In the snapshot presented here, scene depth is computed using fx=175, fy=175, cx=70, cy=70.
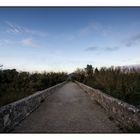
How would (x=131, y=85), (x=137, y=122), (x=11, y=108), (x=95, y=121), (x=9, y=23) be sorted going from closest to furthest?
(x=137, y=122) → (x=11, y=108) → (x=95, y=121) → (x=131, y=85) → (x=9, y=23)

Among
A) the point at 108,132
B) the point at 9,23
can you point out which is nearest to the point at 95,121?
the point at 108,132

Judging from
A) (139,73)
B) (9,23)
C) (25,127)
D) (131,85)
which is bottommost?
(25,127)

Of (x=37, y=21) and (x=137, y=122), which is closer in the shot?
(x=137, y=122)

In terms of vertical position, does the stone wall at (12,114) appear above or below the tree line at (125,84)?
below

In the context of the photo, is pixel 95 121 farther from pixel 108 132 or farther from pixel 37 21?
pixel 37 21

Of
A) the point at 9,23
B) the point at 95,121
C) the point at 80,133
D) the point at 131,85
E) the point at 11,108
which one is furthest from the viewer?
the point at 9,23

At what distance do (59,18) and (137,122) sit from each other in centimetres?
557

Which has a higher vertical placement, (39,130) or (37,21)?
(37,21)

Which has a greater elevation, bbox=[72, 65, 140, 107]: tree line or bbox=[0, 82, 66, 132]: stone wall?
bbox=[72, 65, 140, 107]: tree line

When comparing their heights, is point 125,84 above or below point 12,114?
above

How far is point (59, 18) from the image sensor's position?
25.1 feet

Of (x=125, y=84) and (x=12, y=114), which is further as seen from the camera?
(x=125, y=84)

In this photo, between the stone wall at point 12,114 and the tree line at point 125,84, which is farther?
the tree line at point 125,84

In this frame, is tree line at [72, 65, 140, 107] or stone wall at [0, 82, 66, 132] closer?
stone wall at [0, 82, 66, 132]
